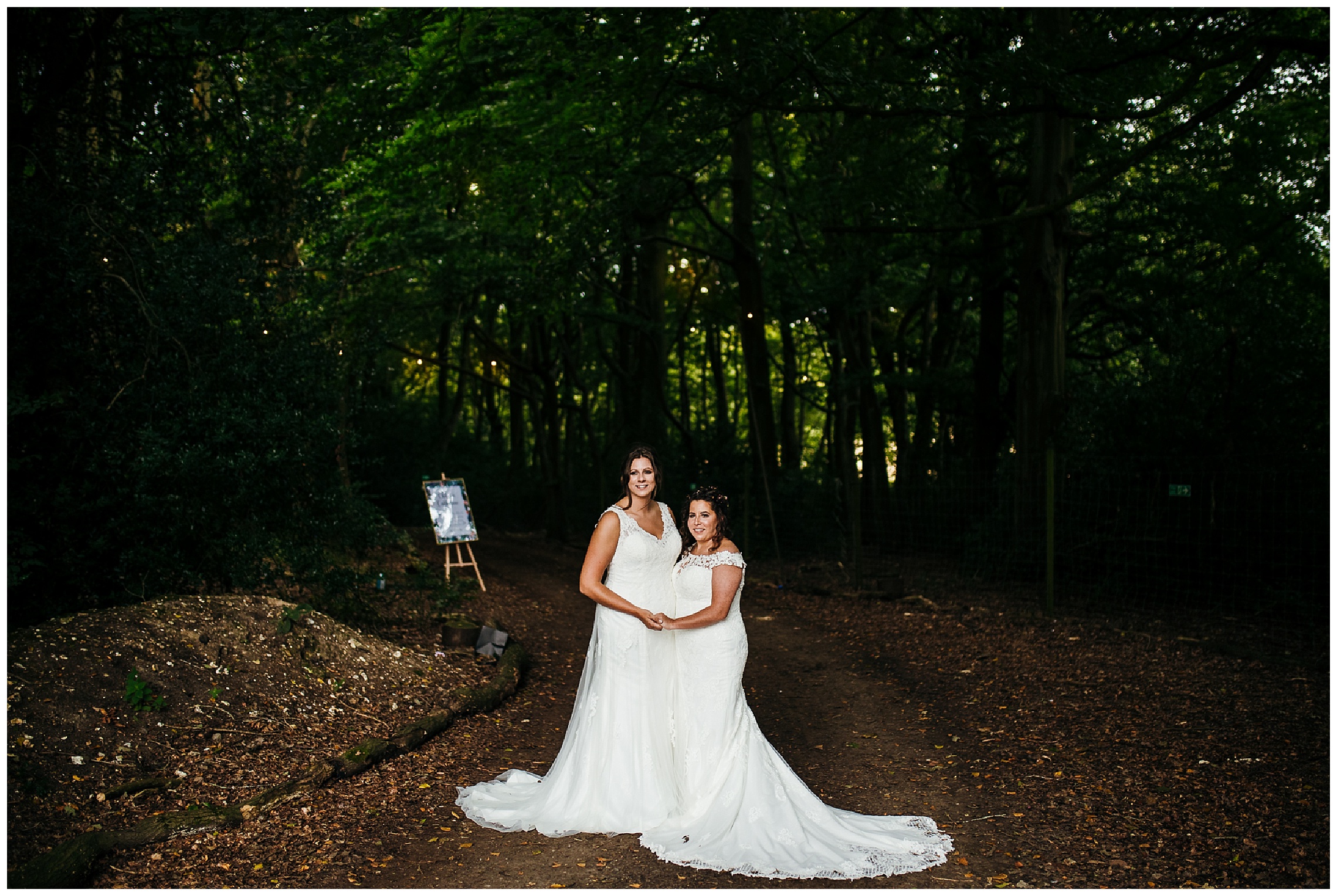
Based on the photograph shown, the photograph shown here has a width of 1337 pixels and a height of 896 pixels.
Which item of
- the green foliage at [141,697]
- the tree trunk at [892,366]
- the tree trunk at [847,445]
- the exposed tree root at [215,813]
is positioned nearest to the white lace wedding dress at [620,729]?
the exposed tree root at [215,813]

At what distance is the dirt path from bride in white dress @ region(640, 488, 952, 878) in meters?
0.11

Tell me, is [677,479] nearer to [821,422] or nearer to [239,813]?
[239,813]

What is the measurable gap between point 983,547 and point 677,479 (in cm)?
735

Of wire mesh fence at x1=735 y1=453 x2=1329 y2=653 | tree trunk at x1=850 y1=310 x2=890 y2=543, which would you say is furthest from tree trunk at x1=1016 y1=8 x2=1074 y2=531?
tree trunk at x1=850 y1=310 x2=890 y2=543

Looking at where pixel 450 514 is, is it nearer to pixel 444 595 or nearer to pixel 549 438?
pixel 444 595

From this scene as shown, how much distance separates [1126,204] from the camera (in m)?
15.6

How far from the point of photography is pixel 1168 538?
10.8 m

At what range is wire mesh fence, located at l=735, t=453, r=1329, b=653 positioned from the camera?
966 cm

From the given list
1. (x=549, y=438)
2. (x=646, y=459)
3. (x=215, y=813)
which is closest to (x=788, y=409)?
(x=549, y=438)

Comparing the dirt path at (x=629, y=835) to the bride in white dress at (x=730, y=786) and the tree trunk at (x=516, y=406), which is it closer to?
the bride in white dress at (x=730, y=786)

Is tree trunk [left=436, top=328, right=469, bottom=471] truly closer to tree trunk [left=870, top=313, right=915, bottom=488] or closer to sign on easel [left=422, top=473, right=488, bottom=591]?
sign on easel [left=422, top=473, right=488, bottom=591]

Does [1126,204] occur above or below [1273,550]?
above

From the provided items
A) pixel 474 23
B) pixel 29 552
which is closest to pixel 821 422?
pixel 474 23

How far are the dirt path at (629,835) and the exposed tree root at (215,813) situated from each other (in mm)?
153
